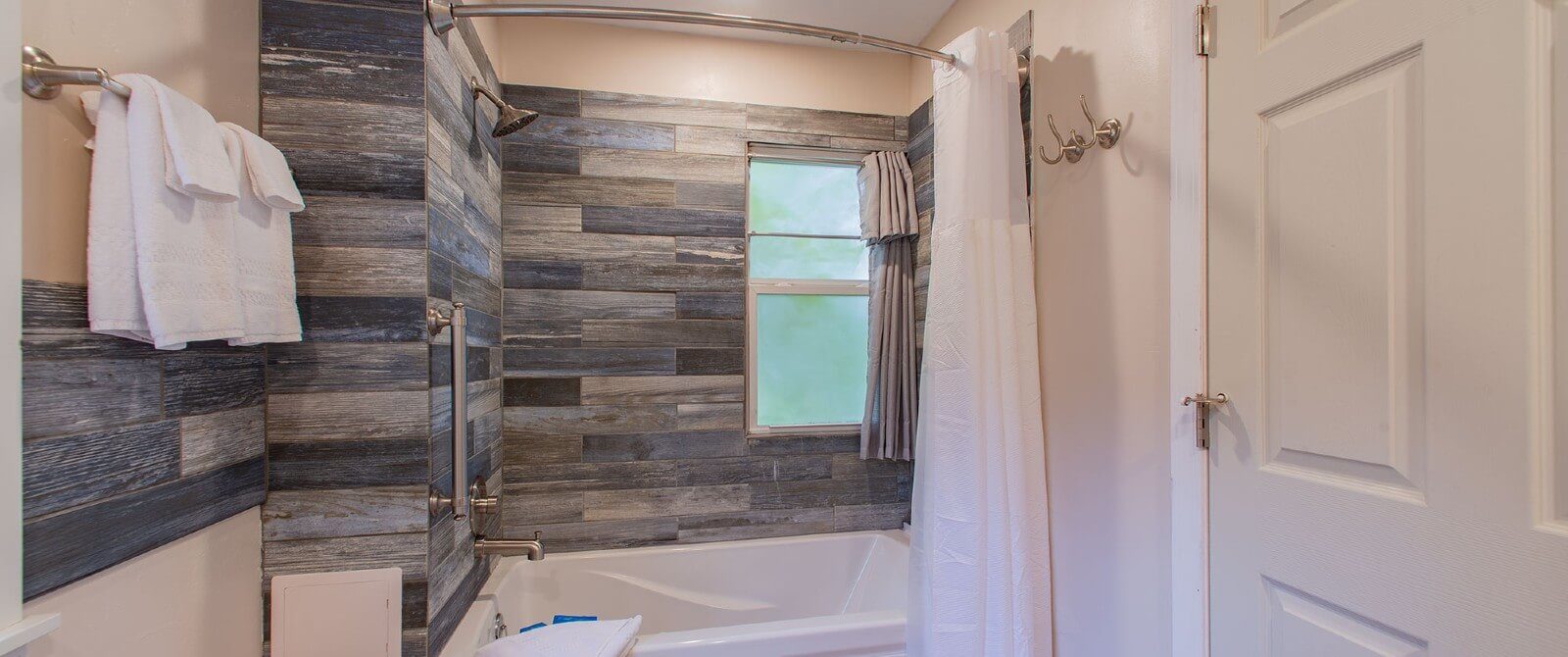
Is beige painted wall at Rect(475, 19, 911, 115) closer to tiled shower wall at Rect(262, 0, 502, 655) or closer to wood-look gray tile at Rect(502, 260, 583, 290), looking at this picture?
Answer: wood-look gray tile at Rect(502, 260, 583, 290)

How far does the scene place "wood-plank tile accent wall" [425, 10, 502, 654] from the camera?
1363 millimetres

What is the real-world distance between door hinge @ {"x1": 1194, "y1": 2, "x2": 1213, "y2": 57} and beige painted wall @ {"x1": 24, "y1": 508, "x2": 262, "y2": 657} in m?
2.07

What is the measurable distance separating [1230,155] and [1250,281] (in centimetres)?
24

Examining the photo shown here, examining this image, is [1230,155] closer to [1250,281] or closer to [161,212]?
[1250,281]

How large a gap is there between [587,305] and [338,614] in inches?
46.4

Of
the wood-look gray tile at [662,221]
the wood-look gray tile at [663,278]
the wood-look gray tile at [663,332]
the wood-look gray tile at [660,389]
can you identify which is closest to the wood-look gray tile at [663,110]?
the wood-look gray tile at [662,221]

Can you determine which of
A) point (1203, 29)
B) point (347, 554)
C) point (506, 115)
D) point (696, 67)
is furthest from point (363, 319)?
point (1203, 29)

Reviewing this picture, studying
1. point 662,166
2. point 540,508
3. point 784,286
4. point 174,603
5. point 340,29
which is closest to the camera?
point 174,603

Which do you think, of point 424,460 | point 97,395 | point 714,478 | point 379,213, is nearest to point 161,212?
point 97,395

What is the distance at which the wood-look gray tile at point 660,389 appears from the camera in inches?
85.8

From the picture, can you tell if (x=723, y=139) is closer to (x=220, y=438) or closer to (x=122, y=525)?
(x=220, y=438)

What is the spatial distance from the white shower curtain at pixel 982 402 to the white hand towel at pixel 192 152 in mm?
1483

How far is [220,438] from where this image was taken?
43.8 inches

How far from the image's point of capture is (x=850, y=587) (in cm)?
230
